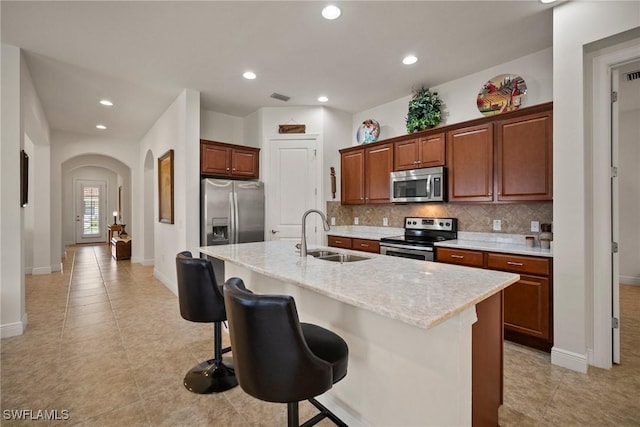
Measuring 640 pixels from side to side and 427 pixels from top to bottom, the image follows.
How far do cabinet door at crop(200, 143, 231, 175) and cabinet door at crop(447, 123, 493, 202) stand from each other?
3.03 meters

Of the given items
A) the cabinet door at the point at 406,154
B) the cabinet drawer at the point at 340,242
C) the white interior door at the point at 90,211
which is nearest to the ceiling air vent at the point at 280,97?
the cabinet door at the point at 406,154

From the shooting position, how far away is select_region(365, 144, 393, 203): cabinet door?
13.9 feet

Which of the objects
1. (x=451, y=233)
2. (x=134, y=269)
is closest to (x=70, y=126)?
(x=134, y=269)

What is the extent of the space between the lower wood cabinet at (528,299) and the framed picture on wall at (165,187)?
4.27 meters

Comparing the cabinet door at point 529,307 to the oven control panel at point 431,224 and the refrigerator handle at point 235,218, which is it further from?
the refrigerator handle at point 235,218

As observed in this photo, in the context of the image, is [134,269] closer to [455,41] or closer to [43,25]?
[43,25]

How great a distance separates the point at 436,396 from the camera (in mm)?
1310

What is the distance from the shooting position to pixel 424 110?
3.89 m

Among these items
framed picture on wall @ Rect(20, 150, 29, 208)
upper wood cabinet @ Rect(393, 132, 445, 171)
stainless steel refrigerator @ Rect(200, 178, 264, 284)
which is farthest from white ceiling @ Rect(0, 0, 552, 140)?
stainless steel refrigerator @ Rect(200, 178, 264, 284)

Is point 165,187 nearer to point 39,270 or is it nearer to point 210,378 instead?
point 39,270

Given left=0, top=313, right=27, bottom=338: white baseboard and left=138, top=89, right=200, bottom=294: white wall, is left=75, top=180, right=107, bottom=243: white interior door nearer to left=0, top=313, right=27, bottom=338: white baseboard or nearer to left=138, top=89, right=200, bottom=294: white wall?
left=138, top=89, right=200, bottom=294: white wall

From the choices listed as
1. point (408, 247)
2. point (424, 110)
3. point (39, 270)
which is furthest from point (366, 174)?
point (39, 270)

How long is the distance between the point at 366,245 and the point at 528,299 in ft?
6.26

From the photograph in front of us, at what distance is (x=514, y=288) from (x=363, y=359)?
6.17 ft
